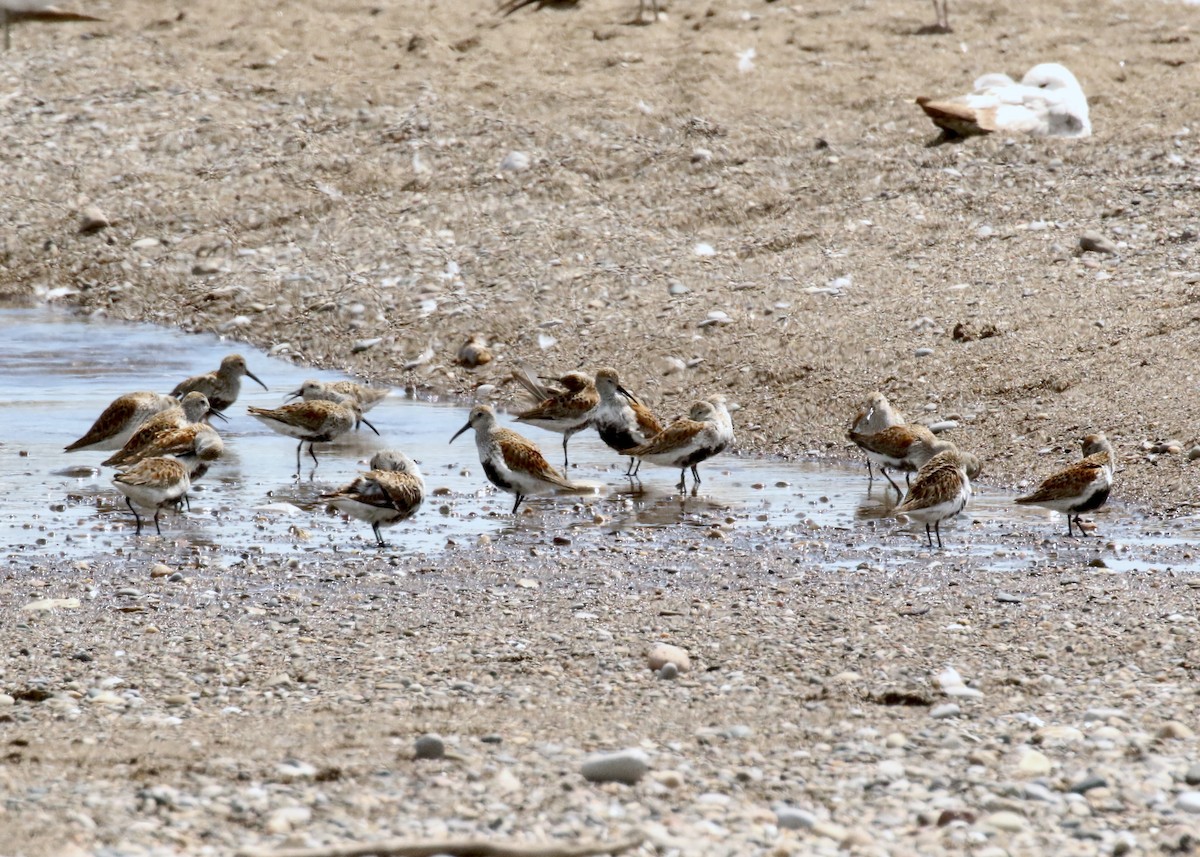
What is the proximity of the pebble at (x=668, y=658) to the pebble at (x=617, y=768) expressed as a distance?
1.54 metres

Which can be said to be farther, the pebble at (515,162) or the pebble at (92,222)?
the pebble at (92,222)

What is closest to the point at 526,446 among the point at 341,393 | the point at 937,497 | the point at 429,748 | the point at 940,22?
the point at 937,497

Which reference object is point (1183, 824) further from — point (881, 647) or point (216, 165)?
point (216, 165)

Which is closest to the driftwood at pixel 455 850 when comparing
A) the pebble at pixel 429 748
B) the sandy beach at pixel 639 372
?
the sandy beach at pixel 639 372

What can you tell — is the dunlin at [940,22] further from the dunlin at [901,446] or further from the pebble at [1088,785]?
the pebble at [1088,785]

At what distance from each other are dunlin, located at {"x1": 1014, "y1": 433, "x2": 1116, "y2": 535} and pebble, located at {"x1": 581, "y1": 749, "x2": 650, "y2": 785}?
545 centimetres

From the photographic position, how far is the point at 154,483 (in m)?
10.6

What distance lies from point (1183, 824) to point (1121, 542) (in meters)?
5.21

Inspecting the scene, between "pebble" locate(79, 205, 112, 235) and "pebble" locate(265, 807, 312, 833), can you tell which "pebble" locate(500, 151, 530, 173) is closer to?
"pebble" locate(79, 205, 112, 235)

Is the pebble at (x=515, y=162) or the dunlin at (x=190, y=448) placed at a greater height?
the dunlin at (x=190, y=448)

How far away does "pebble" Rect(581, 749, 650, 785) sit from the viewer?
19.0ft

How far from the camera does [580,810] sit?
5551 mm

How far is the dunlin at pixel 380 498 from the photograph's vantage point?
34.1 ft

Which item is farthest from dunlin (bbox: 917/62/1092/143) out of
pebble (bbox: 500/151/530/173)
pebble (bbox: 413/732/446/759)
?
pebble (bbox: 413/732/446/759)
